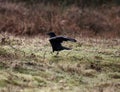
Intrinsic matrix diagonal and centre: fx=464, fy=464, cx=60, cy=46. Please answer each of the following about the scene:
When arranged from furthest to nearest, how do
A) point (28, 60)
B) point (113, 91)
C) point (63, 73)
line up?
point (28, 60) → point (63, 73) → point (113, 91)

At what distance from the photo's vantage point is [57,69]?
12.6m

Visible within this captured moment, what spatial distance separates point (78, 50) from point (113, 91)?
5.84 meters

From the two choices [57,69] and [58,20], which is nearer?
[57,69]

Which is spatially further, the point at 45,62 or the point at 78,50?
the point at 78,50

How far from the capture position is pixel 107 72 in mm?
12953

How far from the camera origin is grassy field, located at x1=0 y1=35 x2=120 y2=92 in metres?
10.8

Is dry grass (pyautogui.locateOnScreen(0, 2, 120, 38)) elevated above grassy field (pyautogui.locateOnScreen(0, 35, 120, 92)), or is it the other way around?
grassy field (pyautogui.locateOnScreen(0, 35, 120, 92))

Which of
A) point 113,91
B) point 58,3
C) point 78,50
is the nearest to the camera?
point 113,91

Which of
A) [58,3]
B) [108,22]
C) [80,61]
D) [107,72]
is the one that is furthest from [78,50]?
[58,3]

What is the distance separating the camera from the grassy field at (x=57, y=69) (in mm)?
10758

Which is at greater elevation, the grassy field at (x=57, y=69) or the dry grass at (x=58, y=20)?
the grassy field at (x=57, y=69)

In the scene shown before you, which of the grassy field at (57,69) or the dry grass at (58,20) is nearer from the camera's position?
the grassy field at (57,69)

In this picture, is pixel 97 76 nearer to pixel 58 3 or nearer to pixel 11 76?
pixel 11 76

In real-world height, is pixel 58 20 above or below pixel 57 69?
below
